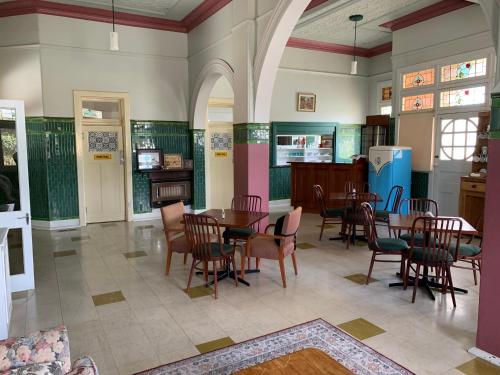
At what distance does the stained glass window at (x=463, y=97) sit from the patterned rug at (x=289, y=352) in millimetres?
5123

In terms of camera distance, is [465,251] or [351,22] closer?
[465,251]

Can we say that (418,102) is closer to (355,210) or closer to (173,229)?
(355,210)

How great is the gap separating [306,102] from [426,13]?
10.3 ft

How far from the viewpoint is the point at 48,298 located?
159 inches

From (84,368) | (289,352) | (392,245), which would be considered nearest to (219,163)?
(392,245)

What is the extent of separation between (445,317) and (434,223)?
891mm

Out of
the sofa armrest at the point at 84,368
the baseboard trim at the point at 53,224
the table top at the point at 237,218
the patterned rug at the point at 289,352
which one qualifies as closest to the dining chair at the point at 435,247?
the patterned rug at the point at 289,352

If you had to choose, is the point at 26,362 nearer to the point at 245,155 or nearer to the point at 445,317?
the point at 445,317

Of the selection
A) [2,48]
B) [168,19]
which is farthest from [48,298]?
[168,19]

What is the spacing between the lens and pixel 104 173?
768 centimetres

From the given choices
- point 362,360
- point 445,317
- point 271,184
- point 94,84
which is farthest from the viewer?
point 271,184

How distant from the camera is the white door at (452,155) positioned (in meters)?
6.66

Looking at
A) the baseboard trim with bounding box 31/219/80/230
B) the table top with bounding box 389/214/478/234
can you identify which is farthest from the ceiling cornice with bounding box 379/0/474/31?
the baseboard trim with bounding box 31/219/80/230

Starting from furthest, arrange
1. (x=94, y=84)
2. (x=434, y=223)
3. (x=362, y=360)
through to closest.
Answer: (x=94, y=84) < (x=434, y=223) < (x=362, y=360)
